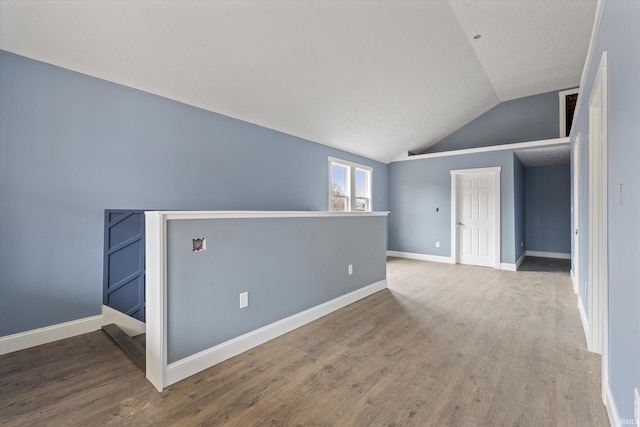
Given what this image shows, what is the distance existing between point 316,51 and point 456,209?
4.66 metres

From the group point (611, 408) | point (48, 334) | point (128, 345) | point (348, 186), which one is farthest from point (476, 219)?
point (48, 334)

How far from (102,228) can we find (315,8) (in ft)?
9.98

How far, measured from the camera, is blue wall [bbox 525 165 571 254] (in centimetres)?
686

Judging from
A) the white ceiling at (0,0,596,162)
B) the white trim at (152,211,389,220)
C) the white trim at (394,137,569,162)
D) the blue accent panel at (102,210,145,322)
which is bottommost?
the blue accent panel at (102,210,145,322)

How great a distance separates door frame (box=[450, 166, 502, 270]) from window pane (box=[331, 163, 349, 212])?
2.35m

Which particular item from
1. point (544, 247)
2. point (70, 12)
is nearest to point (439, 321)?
point (70, 12)

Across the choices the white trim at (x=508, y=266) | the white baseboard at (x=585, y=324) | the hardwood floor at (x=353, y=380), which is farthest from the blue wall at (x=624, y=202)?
the white trim at (x=508, y=266)

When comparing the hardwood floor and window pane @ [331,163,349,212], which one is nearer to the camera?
the hardwood floor

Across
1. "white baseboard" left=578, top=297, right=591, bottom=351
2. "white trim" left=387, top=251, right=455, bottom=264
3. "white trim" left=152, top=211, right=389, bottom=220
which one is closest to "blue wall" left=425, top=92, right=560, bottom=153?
"white trim" left=387, top=251, right=455, bottom=264

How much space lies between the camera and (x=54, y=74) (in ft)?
8.78

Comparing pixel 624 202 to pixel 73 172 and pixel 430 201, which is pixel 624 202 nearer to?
pixel 73 172

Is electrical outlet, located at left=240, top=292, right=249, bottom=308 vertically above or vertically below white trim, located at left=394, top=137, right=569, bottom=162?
below

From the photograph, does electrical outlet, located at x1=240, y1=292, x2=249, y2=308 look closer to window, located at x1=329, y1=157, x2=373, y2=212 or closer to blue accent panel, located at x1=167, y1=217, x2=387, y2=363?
blue accent panel, located at x1=167, y1=217, x2=387, y2=363

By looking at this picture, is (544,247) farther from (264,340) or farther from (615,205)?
(264,340)
